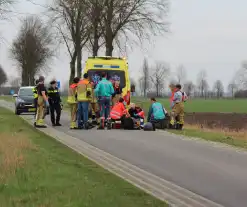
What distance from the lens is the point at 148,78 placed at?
12150 centimetres

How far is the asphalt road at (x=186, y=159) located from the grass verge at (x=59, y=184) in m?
1.14

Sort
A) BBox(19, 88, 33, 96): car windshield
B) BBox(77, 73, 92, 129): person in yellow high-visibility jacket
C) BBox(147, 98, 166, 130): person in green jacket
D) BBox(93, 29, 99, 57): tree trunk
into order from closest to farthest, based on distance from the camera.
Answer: BBox(77, 73, 92, 129): person in yellow high-visibility jacket, BBox(147, 98, 166, 130): person in green jacket, BBox(19, 88, 33, 96): car windshield, BBox(93, 29, 99, 57): tree trunk

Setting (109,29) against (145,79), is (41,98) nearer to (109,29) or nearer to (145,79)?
(109,29)

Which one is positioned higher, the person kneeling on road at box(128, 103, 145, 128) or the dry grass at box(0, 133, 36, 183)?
the person kneeling on road at box(128, 103, 145, 128)

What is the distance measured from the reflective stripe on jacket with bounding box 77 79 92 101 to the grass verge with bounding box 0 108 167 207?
23.5ft

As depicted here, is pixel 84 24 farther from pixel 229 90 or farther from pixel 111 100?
pixel 229 90

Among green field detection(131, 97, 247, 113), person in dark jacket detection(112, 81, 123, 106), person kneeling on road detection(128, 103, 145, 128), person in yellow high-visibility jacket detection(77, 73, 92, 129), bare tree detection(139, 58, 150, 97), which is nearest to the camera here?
person in yellow high-visibility jacket detection(77, 73, 92, 129)

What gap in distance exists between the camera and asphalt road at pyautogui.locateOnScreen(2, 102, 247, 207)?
8.02 metres

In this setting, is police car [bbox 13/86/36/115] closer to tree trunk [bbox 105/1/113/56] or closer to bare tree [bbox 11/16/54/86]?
tree trunk [bbox 105/1/113/56]

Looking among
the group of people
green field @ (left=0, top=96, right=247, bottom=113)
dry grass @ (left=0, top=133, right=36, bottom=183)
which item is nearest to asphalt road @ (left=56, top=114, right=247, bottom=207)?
the group of people

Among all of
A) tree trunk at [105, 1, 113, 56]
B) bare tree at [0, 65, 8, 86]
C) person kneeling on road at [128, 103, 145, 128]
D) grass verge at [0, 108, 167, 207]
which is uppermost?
tree trunk at [105, 1, 113, 56]

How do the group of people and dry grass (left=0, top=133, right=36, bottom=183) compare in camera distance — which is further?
the group of people

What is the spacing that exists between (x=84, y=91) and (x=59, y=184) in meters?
10.6

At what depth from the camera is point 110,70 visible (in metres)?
21.3
